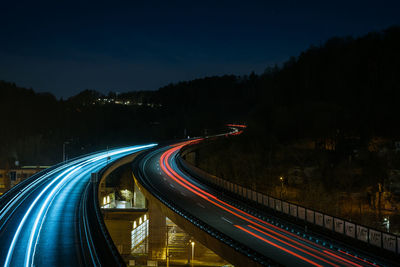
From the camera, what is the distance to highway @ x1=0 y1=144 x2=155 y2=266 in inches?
726

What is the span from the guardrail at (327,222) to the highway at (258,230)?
834mm

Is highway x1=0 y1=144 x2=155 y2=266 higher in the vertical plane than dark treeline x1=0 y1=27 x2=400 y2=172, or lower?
lower

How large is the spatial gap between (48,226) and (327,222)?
18672mm

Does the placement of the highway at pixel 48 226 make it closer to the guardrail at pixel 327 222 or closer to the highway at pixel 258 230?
the highway at pixel 258 230

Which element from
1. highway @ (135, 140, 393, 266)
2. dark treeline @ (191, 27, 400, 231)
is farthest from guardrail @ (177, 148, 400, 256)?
dark treeline @ (191, 27, 400, 231)

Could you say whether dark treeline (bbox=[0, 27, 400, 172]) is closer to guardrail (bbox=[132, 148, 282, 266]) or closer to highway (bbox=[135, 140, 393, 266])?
highway (bbox=[135, 140, 393, 266])

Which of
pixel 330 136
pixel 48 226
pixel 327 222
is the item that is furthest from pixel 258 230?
pixel 330 136

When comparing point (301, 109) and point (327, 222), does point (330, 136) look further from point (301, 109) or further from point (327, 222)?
point (327, 222)

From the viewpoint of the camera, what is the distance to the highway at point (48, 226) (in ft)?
60.5

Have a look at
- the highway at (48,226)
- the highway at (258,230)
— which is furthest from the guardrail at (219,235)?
the highway at (48,226)

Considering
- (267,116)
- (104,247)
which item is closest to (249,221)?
(104,247)

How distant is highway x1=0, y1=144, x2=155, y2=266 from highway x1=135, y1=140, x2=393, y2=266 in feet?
23.9

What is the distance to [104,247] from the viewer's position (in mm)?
19828

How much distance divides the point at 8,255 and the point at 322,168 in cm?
5882
